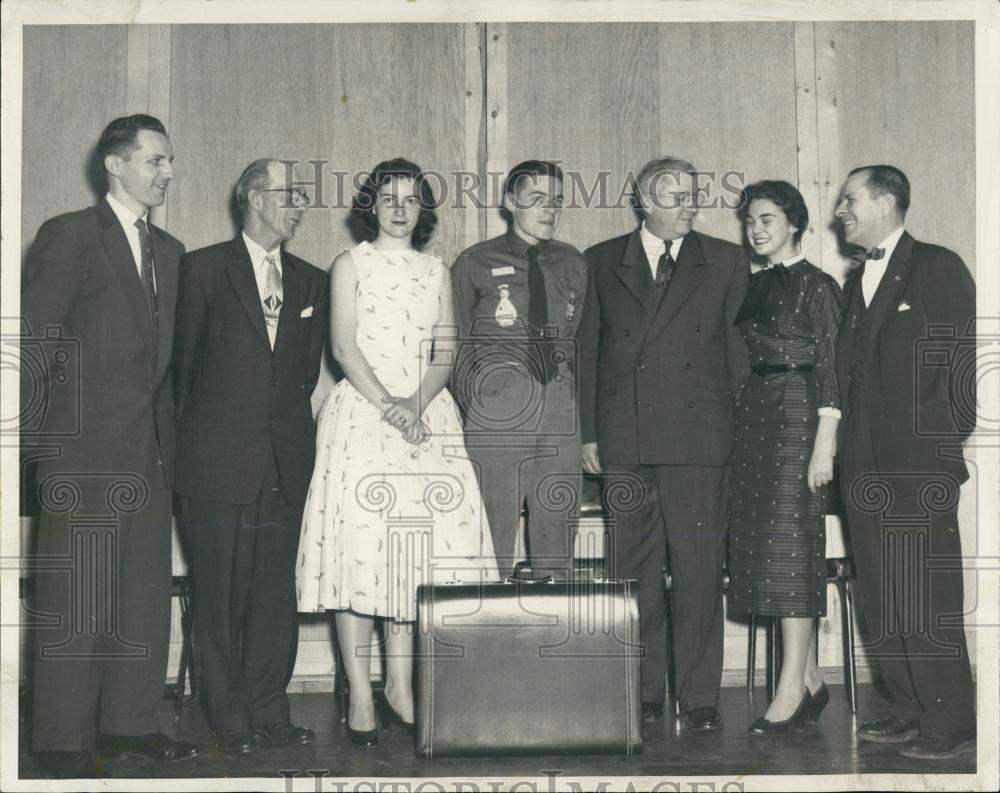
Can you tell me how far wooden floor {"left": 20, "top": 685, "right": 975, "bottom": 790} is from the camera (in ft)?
12.2

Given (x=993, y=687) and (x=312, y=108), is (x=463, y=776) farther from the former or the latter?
(x=312, y=108)

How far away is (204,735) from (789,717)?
2.11 meters

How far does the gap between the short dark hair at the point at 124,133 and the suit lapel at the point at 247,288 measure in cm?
53

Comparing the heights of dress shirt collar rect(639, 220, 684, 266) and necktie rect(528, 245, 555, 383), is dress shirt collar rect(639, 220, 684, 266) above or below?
above

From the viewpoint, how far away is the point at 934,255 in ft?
13.8

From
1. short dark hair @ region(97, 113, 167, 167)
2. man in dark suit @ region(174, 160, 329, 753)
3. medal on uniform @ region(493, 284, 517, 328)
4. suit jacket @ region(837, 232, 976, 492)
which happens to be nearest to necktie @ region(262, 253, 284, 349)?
man in dark suit @ region(174, 160, 329, 753)

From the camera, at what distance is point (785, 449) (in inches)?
162

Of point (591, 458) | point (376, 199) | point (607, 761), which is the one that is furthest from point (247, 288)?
point (607, 761)

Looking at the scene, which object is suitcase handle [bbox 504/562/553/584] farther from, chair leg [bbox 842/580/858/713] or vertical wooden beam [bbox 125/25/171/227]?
vertical wooden beam [bbox 125/25/171/227]

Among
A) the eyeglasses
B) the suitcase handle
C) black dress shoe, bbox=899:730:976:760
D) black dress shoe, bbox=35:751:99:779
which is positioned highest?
the eyeglasses

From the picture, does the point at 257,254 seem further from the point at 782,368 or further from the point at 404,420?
the point at 782,368

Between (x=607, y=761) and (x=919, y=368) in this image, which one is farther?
(x=919, y=368)

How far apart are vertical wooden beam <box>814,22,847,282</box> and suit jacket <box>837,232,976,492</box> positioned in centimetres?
63

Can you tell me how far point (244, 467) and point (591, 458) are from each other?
1.27m
